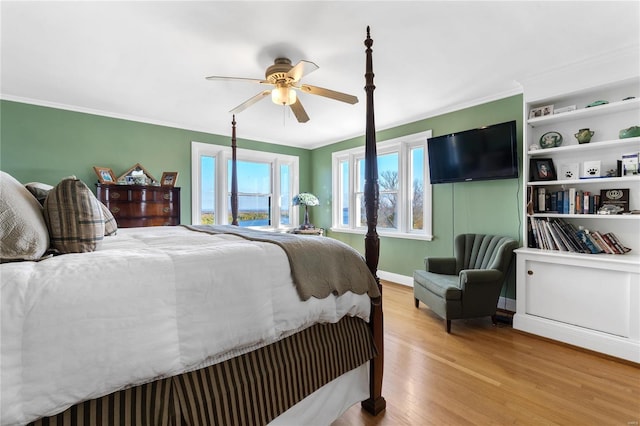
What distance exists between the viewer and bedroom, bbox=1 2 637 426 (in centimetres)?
253

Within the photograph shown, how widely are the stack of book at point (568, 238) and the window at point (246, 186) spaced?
12.9ft

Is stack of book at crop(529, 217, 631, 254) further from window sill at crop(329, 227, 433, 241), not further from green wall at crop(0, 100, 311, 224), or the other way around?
green wall at crop(0, 100, 311, 224)

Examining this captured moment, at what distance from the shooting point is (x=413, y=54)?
2375mm

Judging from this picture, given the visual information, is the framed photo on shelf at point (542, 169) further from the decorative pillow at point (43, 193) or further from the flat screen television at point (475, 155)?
the decorative pillow at point (43, 193)

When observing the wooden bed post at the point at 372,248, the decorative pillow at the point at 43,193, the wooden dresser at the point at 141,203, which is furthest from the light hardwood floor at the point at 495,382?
the wooden dresser at the point at 141,203

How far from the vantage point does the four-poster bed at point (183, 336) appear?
2.49 feet

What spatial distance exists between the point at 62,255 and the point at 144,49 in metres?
1.98

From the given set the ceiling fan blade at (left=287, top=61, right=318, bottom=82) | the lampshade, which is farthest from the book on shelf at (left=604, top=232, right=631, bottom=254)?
the lampshade

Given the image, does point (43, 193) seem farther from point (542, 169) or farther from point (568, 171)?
point (568, 171)

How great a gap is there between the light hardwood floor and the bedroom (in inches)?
37.6

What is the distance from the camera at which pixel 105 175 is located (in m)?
3.58

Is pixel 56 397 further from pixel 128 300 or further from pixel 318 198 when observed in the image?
pixel 318 198

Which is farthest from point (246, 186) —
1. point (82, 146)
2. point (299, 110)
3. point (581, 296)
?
point (581, 296)

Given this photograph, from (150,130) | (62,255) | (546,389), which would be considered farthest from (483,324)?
(150,130)
